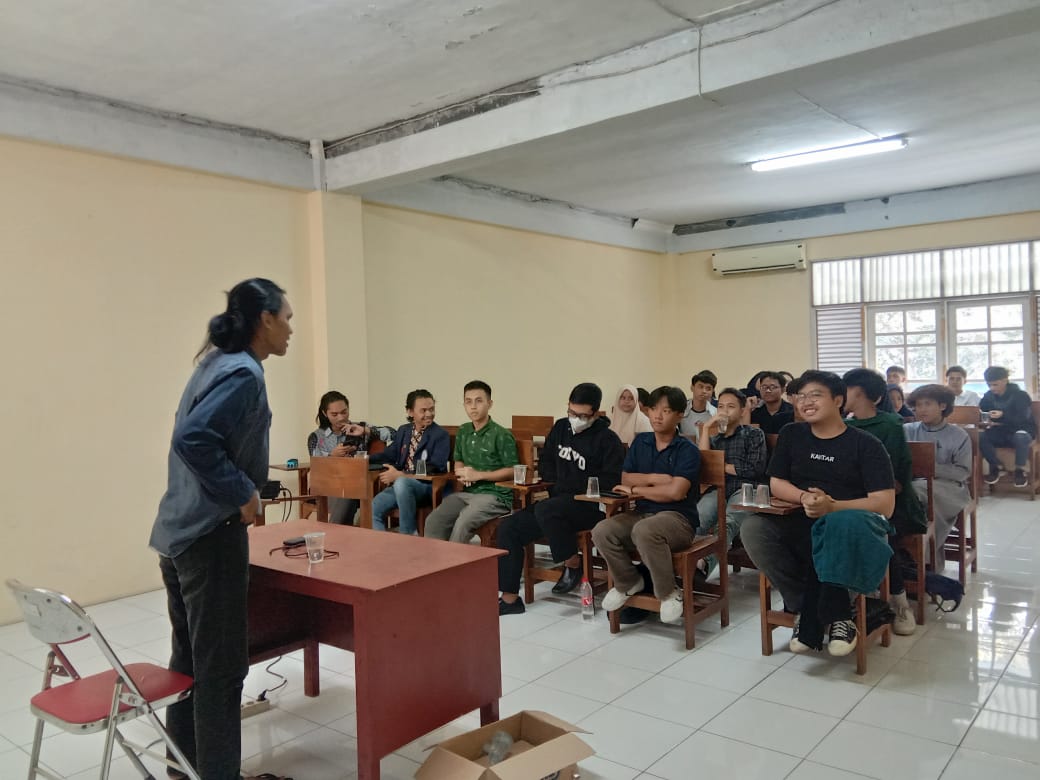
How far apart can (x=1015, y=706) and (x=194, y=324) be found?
4764 mm

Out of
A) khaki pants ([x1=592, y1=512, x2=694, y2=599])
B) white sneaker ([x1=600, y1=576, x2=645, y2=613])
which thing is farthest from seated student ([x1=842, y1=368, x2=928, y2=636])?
white sneaker ([x1=600, y1=576, x2=645, y2=613])

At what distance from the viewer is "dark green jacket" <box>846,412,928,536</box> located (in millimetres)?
3586

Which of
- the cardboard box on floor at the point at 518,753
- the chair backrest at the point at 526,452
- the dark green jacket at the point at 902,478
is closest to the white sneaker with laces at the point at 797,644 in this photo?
the dark green jacket at the point at 902,478

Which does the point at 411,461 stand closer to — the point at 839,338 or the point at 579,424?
the point at 579,424

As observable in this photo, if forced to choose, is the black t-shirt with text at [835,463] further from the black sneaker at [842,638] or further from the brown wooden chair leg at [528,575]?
the brown wooden chair leg at [528,575]

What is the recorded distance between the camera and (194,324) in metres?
5.08

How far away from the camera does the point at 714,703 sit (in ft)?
9.84

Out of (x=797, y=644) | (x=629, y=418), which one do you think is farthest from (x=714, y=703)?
(x=629, y=418)

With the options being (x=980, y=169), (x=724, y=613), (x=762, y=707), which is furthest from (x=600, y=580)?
(x=980, y=169)

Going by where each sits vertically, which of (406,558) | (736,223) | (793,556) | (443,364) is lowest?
(793,556)

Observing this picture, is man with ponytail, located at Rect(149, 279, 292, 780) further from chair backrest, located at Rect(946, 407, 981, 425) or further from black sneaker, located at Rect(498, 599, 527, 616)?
chair backrest, located at Rect(946, 407, 981, 425)

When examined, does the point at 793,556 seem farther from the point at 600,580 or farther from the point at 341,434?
the point at 341,434

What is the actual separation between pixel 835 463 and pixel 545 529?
4.93ft

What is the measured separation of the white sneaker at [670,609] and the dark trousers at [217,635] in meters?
2.00
